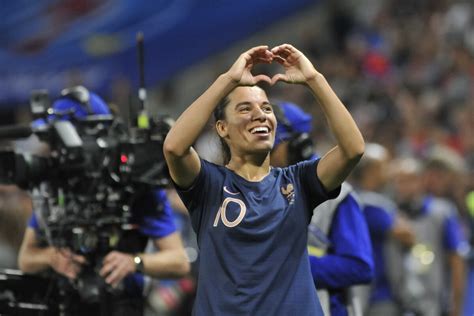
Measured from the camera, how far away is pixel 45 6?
15109 mm

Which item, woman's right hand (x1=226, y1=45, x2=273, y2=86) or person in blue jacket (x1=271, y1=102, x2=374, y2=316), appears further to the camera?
person in blue jacket (x1=271, y1=102, x2=374, y2=316)

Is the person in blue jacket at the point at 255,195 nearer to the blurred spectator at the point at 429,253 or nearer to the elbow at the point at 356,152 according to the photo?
the elbow at the point at 356,152

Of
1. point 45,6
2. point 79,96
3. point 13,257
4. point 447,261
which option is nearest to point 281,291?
point 79,96

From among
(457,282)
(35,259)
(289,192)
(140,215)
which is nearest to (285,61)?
(289,192)

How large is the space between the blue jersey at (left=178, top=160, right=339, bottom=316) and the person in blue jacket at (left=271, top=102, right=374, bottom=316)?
0.96 m

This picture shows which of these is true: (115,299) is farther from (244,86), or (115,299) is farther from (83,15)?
(83,15)

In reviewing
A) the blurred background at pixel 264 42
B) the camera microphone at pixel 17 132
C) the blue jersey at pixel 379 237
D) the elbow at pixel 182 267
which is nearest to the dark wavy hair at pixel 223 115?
the elbow at pixel 182 267

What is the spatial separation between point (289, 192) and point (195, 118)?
0.46 m

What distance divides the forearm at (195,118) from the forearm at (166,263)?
53.2 inches

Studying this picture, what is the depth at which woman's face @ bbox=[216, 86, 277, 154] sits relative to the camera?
14.7 ft

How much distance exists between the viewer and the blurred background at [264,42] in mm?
14180

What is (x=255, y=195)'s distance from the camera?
14.6ft

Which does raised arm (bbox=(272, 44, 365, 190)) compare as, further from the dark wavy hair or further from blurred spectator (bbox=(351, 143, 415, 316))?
blurred spectator (bbox=(351, 143, 415, 316))

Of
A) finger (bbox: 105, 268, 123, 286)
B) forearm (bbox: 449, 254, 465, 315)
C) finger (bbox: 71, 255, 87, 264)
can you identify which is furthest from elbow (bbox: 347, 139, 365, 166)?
forearm (bbox: 449, 254, 465, 315)
